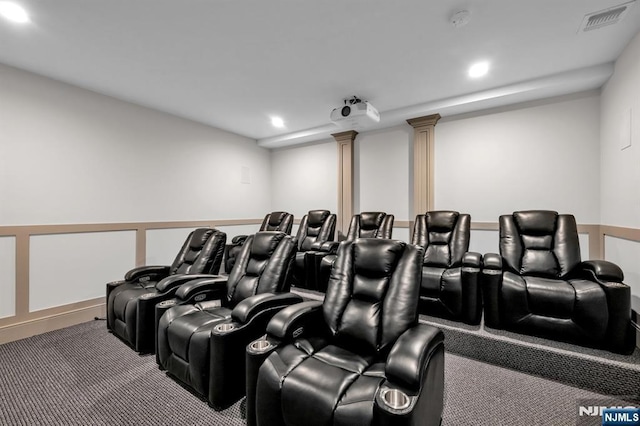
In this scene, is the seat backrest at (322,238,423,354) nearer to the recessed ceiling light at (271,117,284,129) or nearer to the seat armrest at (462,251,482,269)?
the seat armrest at (462,251,482,269)

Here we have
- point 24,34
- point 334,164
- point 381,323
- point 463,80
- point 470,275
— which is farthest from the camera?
point 334,164

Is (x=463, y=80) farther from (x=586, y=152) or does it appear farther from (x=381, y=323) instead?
(x=381, y=323)

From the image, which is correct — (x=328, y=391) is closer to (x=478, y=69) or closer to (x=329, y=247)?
(x=329, y=247)

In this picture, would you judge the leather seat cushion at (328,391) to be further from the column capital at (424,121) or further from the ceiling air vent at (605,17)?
the column capital at (424,121)

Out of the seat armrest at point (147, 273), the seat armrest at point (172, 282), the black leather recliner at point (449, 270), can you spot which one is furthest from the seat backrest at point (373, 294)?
the seat armrest at point (147, 273)

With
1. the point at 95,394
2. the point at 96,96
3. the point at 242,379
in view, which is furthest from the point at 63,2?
the point at 242,379

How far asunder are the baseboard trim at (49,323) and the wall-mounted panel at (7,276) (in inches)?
6.7

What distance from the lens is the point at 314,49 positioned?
269cm

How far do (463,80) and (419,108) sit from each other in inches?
33.4

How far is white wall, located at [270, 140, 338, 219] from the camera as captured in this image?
553 cm

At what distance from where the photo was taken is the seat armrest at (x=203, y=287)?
2391mm

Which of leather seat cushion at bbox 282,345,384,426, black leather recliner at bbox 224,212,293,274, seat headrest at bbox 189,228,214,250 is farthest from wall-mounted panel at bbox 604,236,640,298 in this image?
seat headrest at bbox 189,228,214,250

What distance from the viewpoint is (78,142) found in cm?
338

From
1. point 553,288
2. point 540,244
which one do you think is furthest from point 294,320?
point 540,244
